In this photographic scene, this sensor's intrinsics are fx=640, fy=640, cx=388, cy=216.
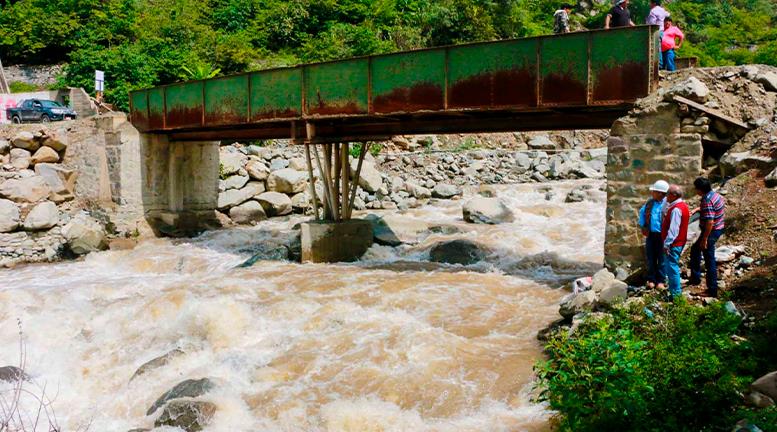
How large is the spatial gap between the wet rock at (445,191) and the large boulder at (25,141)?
14.5m

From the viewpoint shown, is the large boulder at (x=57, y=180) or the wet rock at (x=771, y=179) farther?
the large boulder at (x=57, y=180)

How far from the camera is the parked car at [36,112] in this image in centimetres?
2531

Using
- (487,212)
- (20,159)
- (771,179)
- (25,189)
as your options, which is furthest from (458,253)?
(20,159)

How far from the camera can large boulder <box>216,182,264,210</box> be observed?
23141 millimetres

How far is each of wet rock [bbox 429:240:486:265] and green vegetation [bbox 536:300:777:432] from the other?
8.04m

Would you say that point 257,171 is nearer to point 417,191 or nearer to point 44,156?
point 417,191

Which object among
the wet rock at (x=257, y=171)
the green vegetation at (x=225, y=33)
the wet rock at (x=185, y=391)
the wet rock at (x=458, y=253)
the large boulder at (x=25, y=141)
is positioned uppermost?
the green vegetation at (x=225, y=33)

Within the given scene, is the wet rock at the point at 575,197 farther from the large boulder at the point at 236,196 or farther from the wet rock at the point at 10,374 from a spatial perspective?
the wet rock at the point at 10,374

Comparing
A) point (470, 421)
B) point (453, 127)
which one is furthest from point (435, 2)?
point (470, 421)

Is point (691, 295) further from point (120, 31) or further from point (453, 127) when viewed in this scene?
point (120, 31)

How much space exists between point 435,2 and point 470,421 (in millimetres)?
38133

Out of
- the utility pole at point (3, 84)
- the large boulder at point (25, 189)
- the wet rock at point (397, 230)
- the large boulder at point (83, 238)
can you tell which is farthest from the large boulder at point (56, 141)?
the utility pole at point (3, 84)

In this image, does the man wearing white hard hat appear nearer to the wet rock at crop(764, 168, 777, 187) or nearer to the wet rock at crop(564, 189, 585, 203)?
the wet rock at crop(764, 168, 777, 187)

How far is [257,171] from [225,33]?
18471 mm
